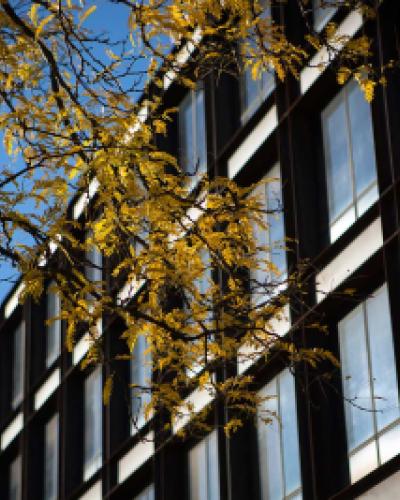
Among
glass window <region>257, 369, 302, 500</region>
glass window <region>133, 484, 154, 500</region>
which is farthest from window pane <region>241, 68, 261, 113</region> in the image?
glass window <region>133, 484, 154, 500</region>

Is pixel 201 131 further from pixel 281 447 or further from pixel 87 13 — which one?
pixel 87 13

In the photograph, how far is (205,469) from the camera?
26875mm

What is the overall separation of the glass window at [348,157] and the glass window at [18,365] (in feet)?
61.5

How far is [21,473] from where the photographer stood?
38.1 metres

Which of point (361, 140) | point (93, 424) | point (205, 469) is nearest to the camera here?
point (361, 140)

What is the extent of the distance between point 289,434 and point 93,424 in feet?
38.8

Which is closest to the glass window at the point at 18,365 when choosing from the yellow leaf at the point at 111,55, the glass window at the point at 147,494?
the glass window at the point at 147,494

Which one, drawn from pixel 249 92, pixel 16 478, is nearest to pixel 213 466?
pixel 249 92

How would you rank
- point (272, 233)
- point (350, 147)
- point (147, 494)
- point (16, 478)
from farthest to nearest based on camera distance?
1. point (16, 478)
2. point (147, 494)
3. point (272, 233)
4. point (350, 147)

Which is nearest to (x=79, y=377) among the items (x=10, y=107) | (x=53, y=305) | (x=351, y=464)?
(x=53, y=305)

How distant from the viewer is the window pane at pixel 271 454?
23.5 m

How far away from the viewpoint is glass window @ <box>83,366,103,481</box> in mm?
33312

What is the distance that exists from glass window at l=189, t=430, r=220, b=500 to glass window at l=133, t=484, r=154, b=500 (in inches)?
79.1

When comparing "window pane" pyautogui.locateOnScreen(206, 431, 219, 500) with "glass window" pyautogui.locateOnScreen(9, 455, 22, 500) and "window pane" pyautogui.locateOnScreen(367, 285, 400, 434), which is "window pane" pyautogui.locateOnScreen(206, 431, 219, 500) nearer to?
"window pane" pyautogui.locateOnScreen(367, 285, 400, 434)
